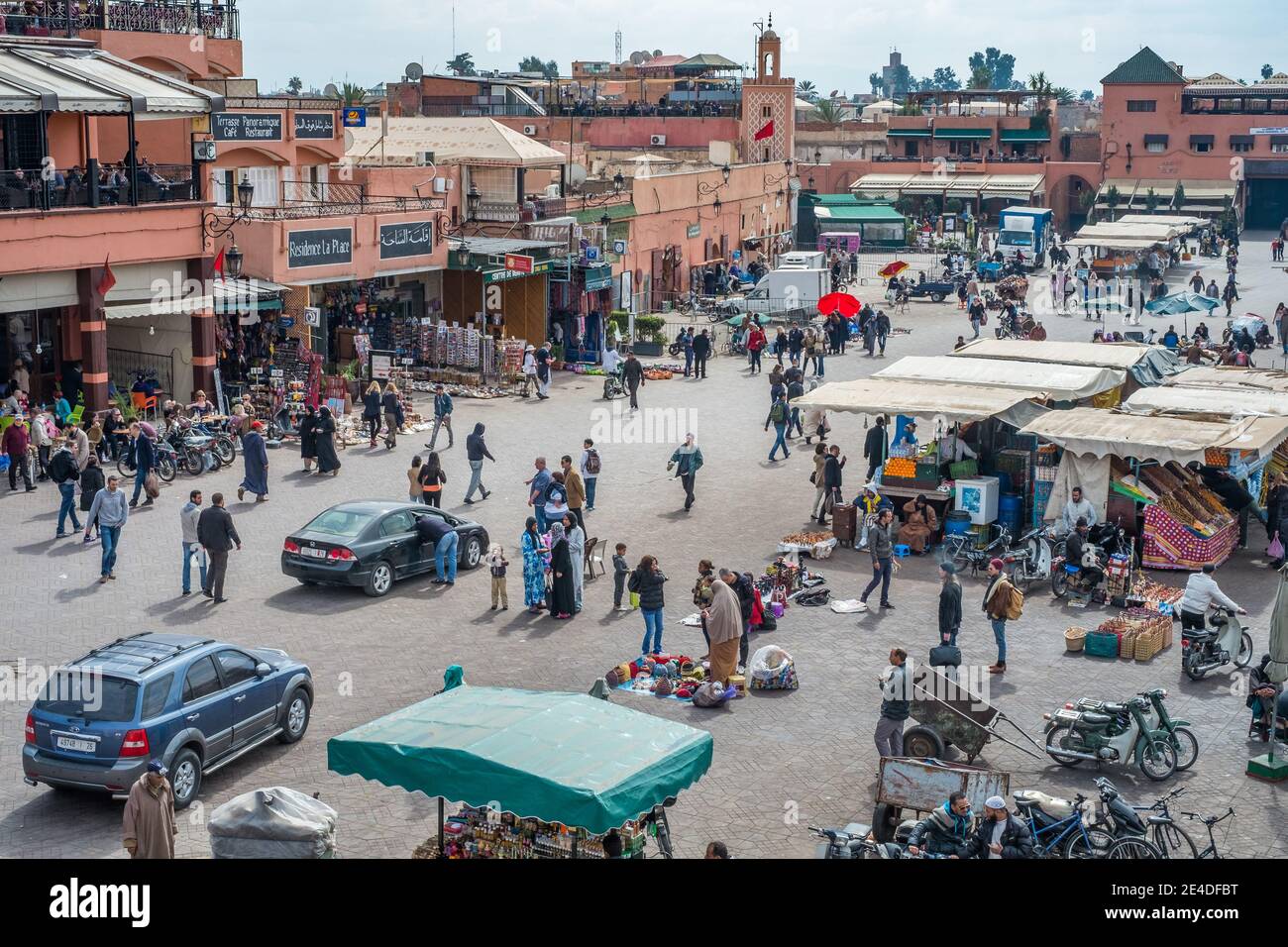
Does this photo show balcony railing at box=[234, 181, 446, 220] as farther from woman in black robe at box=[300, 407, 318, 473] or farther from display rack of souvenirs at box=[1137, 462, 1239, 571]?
display rack of souvenirs at box=[1137, 462, 1239, 571]

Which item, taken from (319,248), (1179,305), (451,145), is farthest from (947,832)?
(451,145)

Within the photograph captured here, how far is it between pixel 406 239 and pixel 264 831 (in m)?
28.0

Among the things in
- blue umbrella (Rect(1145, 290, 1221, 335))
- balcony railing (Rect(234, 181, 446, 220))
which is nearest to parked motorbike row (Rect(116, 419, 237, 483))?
balcony railing (Rect(234, 181, 446, 220))

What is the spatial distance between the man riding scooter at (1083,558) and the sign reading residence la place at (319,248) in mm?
19054

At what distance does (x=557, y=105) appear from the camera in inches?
3041

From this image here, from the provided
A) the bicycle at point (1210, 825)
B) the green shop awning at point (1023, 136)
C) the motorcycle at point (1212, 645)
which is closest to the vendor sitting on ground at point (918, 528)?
the motorcycle at point (1212, 645)

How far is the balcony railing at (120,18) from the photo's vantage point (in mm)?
35156

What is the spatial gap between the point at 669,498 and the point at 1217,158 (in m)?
66.4

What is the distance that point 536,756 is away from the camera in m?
11.6

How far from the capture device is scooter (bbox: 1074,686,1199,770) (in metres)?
15.3

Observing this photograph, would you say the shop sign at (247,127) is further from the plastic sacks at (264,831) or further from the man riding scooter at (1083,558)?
the plastic sacks at (264,831)

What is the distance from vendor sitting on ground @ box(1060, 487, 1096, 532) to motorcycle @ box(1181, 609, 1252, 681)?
4554 millimetres
